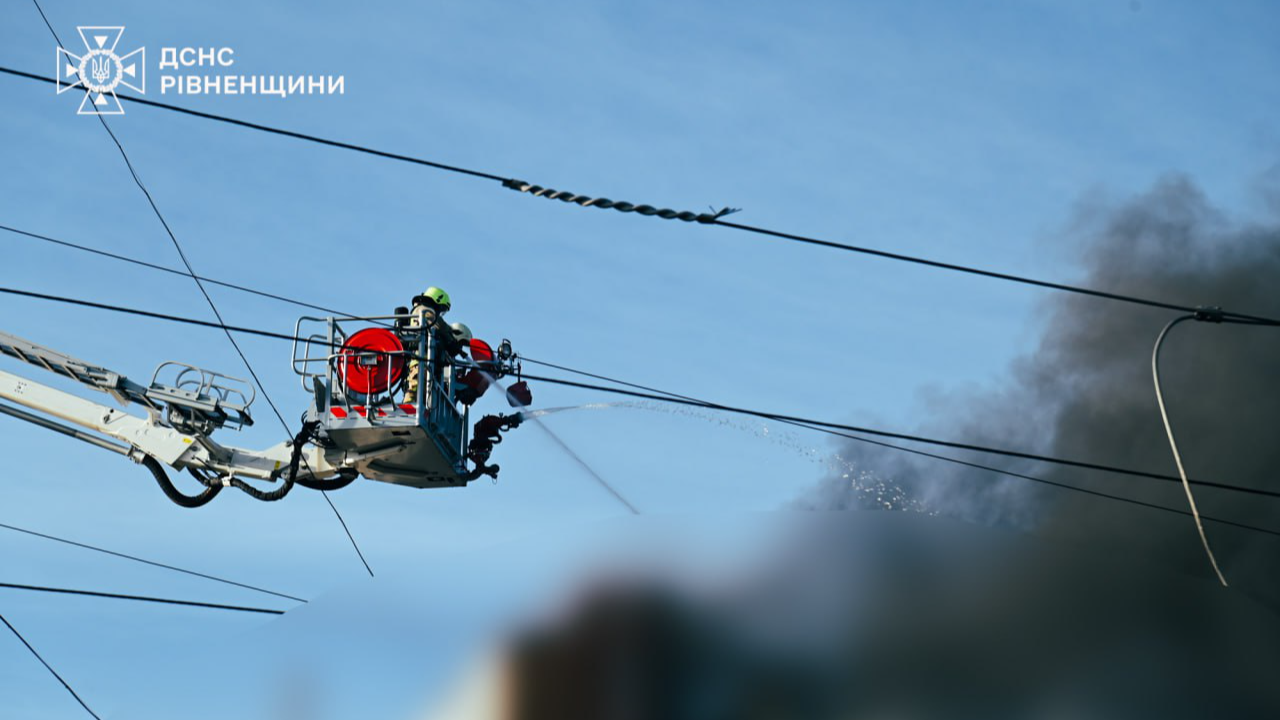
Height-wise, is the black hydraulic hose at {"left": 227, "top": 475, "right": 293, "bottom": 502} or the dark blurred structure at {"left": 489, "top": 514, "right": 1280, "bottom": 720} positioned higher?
the black hydraulic hose at {"left": 227, "top": 475, "right": 293, "bottom": 502}

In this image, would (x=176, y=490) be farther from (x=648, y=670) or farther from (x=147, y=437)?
(x=648, y=670)

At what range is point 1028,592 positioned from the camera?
1012 centimetres

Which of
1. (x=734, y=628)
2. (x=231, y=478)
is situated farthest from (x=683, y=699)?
(x=231, y=478)

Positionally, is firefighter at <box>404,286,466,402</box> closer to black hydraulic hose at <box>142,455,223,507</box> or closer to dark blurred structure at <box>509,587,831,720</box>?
black hydraulic hose at <box>142,455,223,507</box>

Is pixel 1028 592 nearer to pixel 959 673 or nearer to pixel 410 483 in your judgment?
pixel 959 673

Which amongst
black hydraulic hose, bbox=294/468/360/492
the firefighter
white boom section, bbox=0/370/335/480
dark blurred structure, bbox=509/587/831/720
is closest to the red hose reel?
the firefighter

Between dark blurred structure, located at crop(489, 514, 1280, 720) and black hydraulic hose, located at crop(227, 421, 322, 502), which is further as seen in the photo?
black hydraulic hose, located at crop(227, 421, 322, 502)

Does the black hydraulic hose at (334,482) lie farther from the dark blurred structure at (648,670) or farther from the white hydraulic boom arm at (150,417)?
the dark blurred structure at (648,670)

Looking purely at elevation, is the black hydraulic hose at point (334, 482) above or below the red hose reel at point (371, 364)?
below

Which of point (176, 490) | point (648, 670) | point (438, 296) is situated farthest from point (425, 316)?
point (648, 670)

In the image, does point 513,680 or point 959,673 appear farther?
point 513,680

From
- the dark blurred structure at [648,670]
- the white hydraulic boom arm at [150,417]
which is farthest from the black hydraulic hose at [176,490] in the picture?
the dark blurred structure at [648,670]

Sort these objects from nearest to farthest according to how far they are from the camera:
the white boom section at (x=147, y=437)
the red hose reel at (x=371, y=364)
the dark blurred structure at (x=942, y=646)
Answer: the dark blurred structure at (x=942, y=646)
the red hose reel at (x=371, y=364)
the white boom section at (x=147, y=437)

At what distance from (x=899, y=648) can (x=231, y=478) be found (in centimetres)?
1929
